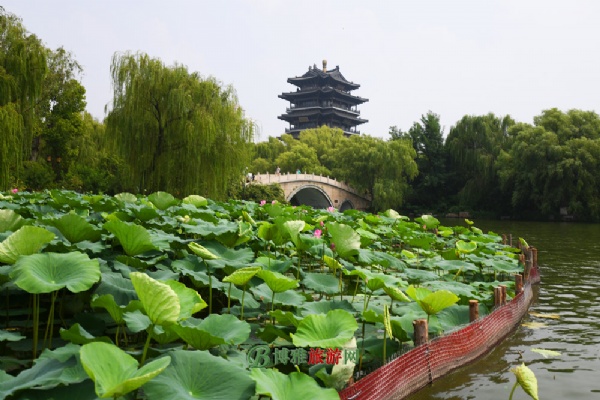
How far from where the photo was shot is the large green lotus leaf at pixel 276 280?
2.22 m

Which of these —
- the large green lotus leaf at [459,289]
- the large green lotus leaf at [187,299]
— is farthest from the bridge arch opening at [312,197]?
the large green lotus leaf at [187,299]

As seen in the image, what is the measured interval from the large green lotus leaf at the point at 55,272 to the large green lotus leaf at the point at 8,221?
3.23 ft

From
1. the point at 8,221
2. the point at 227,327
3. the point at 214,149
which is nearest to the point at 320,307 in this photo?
the point at 227,327

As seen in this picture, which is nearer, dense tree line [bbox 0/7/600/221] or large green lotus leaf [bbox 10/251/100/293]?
large green lotus leaf [bbox 10/251/100/293]

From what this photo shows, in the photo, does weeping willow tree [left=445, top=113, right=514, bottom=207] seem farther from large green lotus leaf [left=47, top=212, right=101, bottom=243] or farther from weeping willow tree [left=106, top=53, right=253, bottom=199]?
large green lotus leaf [left=47, top=212, right=101, bottom=243]

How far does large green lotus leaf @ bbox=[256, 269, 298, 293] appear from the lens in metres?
2.22

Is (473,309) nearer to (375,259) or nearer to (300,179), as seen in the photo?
(375,259)

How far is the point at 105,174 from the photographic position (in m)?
16.1

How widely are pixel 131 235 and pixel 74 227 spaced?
35cm

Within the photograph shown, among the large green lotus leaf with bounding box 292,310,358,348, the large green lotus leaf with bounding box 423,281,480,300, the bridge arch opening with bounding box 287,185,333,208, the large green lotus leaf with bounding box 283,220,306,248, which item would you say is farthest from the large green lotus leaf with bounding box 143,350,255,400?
the bridge arch opening with bounding box 287,185,333,208

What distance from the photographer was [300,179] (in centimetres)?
2758

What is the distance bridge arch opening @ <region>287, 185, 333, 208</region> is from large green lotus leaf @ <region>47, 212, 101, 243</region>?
2542 centimetres

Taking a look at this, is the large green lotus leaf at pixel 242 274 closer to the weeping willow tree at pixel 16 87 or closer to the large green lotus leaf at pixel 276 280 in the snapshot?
the large green lotus leaf at pixel 276 280

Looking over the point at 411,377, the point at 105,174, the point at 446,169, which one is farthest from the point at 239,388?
the point at 446,169
